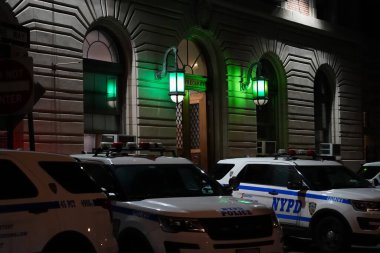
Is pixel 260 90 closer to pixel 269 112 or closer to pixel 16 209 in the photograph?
pixel 269 112

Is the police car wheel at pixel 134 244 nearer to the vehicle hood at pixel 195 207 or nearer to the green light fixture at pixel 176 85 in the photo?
the vehicle hood at pixel 195 207

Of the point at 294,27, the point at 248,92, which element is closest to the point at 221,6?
the point at 248,92

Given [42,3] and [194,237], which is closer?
[194,237]

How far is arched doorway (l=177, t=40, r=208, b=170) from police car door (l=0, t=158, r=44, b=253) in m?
14.4

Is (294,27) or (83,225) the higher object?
(294,27)

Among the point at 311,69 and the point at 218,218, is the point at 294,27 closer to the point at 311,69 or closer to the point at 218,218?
the point at 311,69

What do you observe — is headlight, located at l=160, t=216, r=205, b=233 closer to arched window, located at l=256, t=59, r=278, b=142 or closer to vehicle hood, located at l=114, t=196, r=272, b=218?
vehicle hood, located at l=114, t=196, r=272, b=218

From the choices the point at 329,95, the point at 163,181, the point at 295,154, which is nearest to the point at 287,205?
the point at 295,154

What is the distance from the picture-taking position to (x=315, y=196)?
11.6 m

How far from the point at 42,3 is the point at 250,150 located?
10132mm

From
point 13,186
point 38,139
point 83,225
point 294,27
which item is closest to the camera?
point 13,186

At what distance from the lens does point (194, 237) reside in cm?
763

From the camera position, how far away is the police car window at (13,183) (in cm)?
660

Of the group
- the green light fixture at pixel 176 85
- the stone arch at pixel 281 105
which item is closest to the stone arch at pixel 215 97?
the green light fixture at pixel 176 85
